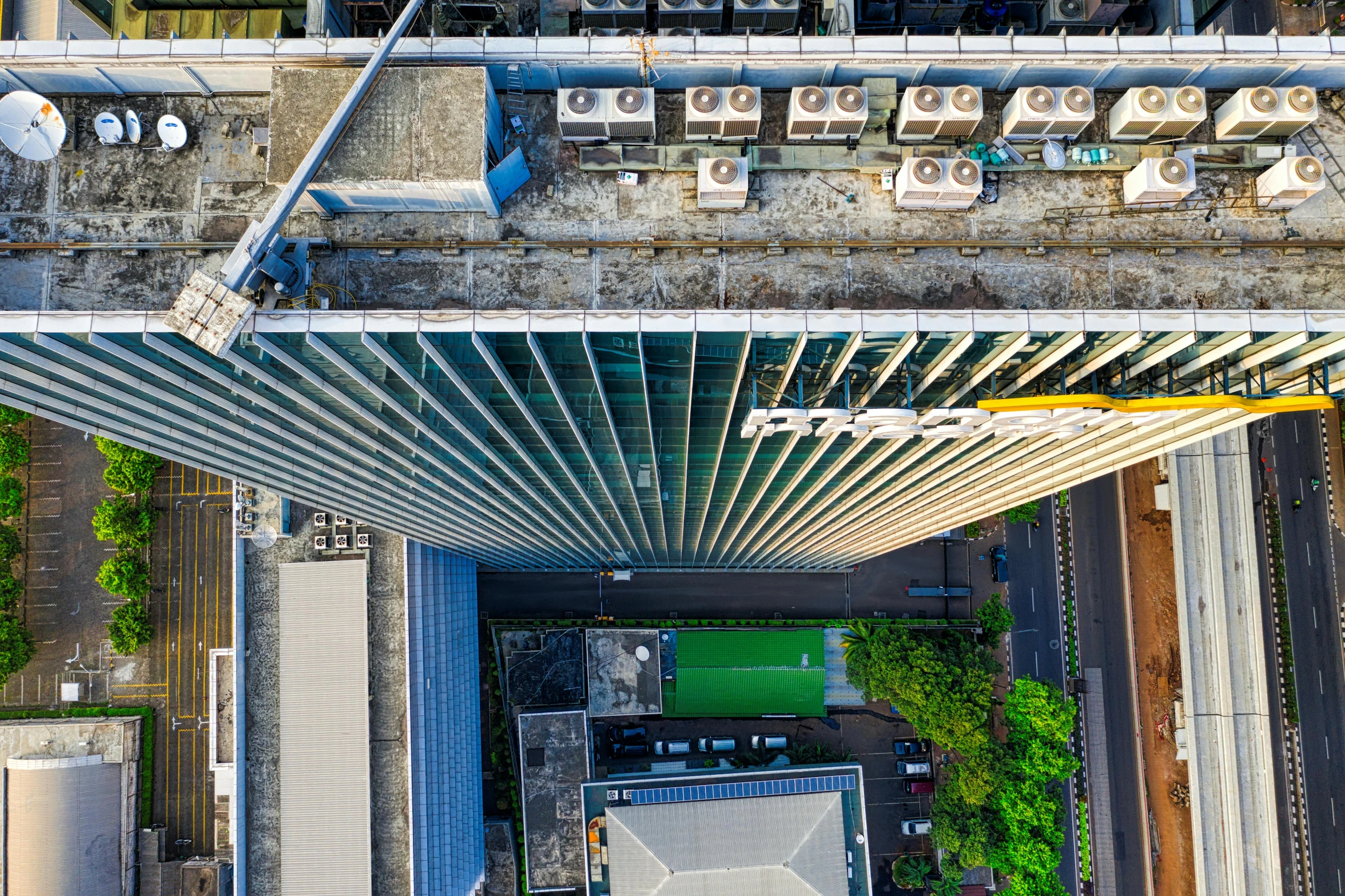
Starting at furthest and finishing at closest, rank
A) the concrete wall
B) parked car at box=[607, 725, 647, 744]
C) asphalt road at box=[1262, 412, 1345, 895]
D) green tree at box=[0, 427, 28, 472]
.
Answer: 1. parked car at box=[607, 725, 647, 744]
2. green tree at box=[0, 427, 28, 472]
3. asphalt road at box=[1262, 412, 1345, 895]
4. the concrete wall

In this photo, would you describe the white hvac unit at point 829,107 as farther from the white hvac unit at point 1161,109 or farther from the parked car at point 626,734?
the parked car at point 626,734

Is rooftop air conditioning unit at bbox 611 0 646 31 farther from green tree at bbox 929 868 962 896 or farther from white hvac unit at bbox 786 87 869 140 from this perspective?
green tree at bbox 929 868 962 896

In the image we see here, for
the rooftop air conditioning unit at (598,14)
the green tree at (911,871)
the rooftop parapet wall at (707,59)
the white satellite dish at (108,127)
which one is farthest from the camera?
the green tree at (911,871)

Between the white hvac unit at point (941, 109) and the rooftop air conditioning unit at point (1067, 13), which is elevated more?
the rooftop air conditioning unit at point (1067, 13)

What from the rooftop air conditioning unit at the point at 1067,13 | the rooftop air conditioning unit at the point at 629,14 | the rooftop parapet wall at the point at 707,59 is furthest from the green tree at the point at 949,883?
the rooftop air conditioning unit at the point at 629,14

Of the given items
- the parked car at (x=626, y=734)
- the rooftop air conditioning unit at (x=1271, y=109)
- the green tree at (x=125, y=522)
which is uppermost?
the rooftop air conditioning unit at (x=1271, y=109)

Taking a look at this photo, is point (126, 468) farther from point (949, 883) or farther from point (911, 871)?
point (949, 883)

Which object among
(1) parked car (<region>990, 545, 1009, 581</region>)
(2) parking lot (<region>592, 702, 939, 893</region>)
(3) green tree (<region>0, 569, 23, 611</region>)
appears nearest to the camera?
(3) green tree (<region>0, 569, 23, 611</region>)

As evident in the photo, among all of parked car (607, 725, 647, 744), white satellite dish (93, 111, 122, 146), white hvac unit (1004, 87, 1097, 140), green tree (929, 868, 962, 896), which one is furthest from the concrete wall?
white satellite dish (93, 111, 122, 146)

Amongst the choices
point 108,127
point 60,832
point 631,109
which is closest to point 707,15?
point 631,109
